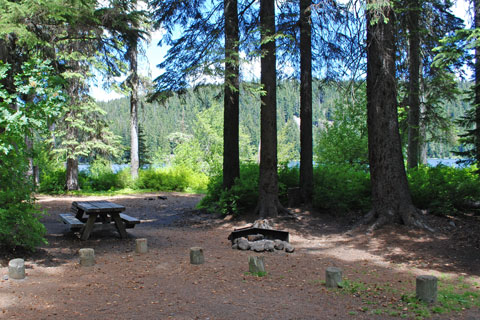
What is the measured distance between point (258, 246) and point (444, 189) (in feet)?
16.4

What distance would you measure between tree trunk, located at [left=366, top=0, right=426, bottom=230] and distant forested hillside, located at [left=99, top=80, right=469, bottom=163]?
3.71 ft

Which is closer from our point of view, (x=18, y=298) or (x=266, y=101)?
(x=18, y=298)

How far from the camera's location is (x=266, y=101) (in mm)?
9727

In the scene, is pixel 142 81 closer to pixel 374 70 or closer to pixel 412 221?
pixel 374 70

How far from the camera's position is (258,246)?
7215 millimetres

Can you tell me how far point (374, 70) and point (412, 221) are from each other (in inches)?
132

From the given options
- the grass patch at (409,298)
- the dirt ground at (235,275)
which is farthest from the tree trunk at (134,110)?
the grass patch at (409,298)

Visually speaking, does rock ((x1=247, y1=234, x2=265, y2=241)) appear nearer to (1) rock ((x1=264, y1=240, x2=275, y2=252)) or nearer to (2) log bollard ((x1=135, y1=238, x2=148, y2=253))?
(1) rock ((x1=264, y1=240, x2=275, y2=252))

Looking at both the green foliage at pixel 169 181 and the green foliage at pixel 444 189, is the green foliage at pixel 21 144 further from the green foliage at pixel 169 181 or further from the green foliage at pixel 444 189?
the green foliage at pixel 169 181

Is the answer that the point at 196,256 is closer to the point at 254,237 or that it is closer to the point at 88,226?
the point at 254,237

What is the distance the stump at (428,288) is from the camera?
14.3 ft

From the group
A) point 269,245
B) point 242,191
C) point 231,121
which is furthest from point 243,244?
point 231,121

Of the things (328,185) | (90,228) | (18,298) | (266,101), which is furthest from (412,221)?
(18,298)

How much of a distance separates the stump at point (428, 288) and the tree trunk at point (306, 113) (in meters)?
6.34
